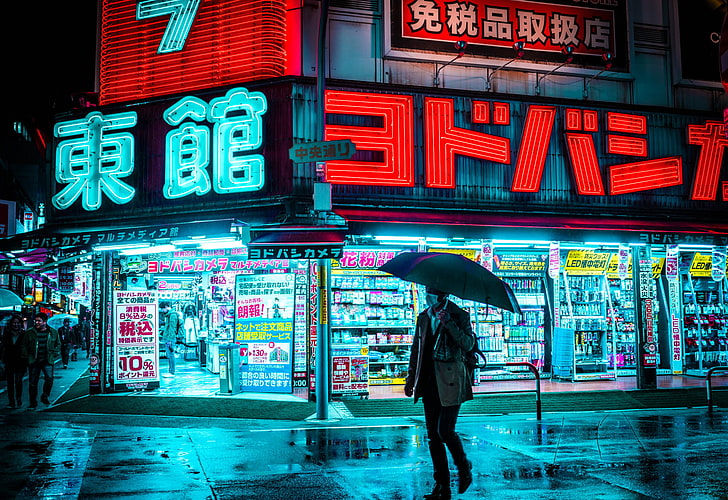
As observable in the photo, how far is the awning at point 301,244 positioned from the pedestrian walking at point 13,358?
5797mm

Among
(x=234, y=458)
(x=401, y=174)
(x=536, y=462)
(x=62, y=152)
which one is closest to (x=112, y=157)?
(x=62, y=152)

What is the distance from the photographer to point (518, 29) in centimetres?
1834

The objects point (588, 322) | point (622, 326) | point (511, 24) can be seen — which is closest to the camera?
point (511, 24)

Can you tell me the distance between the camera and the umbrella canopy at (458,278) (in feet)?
24.4

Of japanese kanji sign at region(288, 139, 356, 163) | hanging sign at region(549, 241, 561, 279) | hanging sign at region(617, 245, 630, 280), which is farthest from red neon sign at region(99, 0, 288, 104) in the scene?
hanging sign at region(617, 245, 630, 280)

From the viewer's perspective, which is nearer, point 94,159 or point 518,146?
point 518,146

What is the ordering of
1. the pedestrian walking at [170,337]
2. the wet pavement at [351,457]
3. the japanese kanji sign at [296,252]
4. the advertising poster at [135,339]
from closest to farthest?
1. the wet pavement at [351,457]
2. the japanese kanji sign at [296,252]
3. the advertising poster at [135,339]
4. the pedestrian walking at [170,337]

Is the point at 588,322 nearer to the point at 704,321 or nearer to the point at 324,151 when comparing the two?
the point at 704,321

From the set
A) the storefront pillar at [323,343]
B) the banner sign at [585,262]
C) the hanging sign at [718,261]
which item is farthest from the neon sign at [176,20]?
the hanging sign at [718,261]

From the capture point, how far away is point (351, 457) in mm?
9586

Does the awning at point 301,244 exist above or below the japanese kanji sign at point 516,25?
below

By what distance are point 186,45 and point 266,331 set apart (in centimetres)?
728

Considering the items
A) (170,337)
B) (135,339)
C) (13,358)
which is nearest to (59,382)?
(170,337)

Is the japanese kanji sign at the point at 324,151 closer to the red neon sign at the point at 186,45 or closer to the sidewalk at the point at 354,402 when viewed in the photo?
the red neon sign at the point at 186,45
